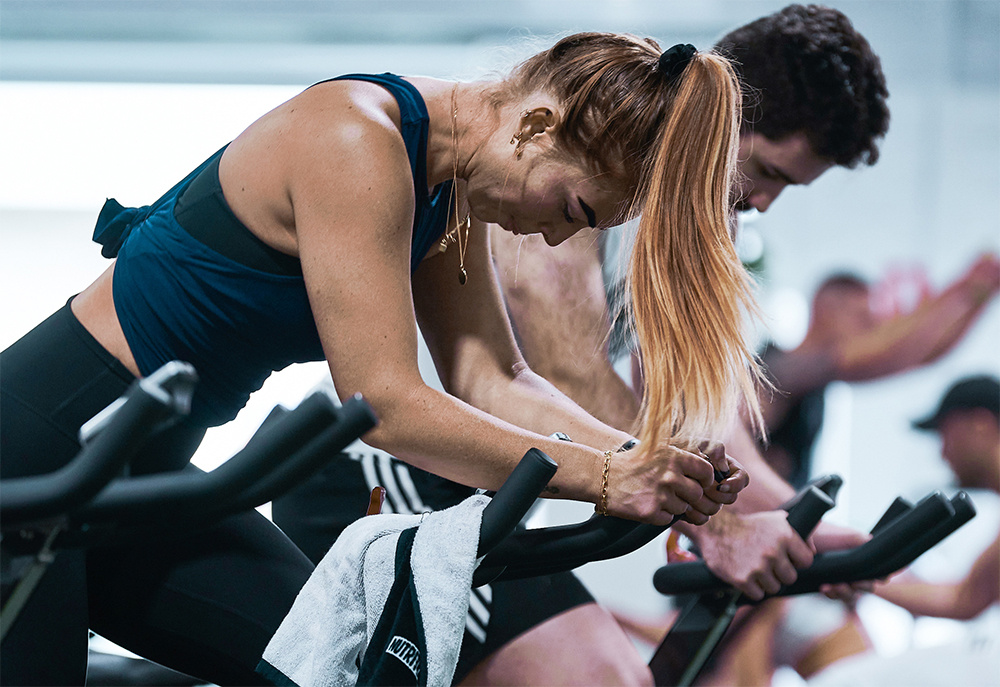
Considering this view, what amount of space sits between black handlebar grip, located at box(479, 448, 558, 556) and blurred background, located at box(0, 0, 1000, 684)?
6.49 feet

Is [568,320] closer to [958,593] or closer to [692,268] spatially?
[692,268]

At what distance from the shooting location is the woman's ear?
938 mm

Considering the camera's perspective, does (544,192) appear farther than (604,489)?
Yes

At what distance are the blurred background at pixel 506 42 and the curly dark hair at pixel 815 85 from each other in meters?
1.01

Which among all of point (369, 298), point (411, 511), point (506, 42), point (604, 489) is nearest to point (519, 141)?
point (369, 298)

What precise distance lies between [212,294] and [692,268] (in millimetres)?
508

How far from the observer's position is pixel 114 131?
2.63m

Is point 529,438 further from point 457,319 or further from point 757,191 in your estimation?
point 757,191

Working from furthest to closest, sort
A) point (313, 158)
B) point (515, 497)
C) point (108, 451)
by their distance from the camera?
point (313, 158) < point (515, 497) < point (108, 451)

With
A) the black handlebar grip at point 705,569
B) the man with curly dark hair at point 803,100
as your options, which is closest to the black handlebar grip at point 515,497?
the black handlebar grip at point 705,569

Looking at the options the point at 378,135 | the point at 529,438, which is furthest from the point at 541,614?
→ the point at 378,135

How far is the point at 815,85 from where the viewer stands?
1.53 meters

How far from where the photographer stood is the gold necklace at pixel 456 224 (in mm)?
984

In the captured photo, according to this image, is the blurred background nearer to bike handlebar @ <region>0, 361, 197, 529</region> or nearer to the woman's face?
the woman's face
